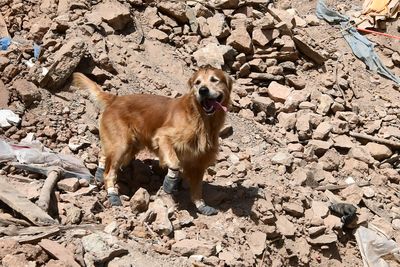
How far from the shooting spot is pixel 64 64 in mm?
8648

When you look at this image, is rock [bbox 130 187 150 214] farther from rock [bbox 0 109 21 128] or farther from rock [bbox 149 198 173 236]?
rock [bbox 0 109 21 128]

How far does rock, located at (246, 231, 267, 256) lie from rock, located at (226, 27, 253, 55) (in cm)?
449

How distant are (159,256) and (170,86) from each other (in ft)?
14.0

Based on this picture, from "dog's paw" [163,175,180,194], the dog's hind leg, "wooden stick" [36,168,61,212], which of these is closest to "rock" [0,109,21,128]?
"wooden stick" [36,168,61,212]

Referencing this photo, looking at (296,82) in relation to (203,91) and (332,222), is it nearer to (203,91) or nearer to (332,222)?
(332,222)

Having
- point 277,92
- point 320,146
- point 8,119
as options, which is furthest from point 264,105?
point 8,119

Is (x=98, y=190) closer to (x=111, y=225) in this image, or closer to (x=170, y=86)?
(x=111, y=225)

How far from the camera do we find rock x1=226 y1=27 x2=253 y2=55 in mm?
10784

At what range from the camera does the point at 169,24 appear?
10852 mm

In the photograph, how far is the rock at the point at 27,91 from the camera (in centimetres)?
826

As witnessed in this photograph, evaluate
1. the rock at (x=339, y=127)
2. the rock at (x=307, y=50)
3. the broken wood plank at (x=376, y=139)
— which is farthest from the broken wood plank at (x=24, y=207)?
the rock at (x=307, y=50)

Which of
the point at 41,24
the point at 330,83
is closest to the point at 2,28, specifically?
the point at 41,24

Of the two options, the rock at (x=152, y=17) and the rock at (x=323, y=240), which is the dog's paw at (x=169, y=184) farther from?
the rock at (x=152, y=17)

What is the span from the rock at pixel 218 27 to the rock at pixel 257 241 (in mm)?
4773
